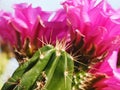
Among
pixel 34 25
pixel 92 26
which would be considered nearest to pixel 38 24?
pixel 34 25

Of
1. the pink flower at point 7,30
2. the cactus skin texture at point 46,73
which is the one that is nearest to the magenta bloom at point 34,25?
the pink flower at point 7,30

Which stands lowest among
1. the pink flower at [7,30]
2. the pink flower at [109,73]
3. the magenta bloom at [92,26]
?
the pink flower at [109,73]

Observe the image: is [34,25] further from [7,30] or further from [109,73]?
[109,73]

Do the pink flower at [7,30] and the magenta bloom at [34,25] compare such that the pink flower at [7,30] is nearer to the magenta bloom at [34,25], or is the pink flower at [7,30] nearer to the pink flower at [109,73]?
the magenta bloom at [34,25]

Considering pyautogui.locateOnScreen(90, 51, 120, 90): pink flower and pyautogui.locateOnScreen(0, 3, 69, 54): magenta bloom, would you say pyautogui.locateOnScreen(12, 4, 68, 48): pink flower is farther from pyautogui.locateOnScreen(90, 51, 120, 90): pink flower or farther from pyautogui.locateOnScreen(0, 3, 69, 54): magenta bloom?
pyautogui.locateOnScreen(90, 51, 120, 90): pink flower

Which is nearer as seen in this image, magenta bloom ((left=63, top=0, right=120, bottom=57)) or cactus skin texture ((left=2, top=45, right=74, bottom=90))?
cactus skin texture ((left=2, top=45, right=74, bottom=90))

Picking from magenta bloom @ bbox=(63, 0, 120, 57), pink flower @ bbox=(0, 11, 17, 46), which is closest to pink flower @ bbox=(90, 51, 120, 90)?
magenta bloom @ bbox=(63, 0, 120, 57)

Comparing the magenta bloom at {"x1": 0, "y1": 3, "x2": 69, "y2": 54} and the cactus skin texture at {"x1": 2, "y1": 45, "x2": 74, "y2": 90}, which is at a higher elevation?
the magenta bloom at {"x1": 0, "y1": 3, "x2": 69, "y2": 54}
